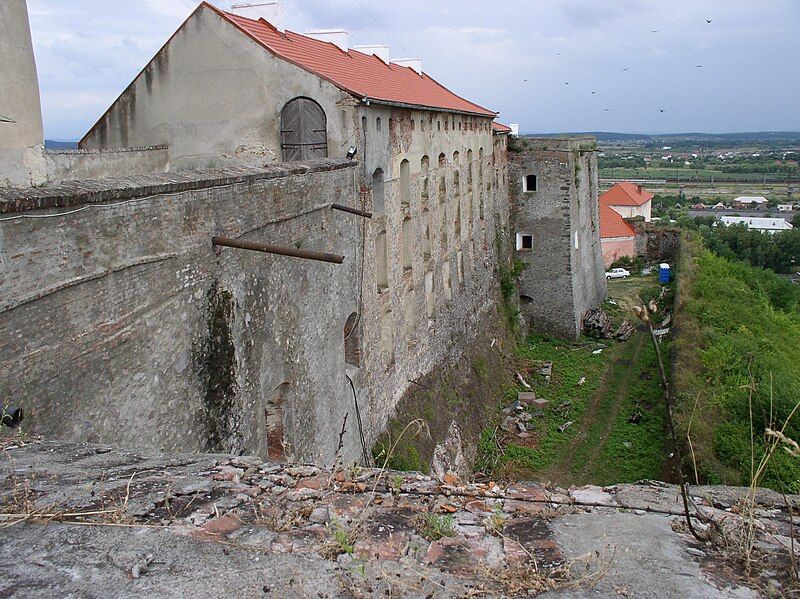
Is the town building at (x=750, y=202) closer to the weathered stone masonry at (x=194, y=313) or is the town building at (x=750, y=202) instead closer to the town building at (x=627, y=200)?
the town building at (x=627, y=200)

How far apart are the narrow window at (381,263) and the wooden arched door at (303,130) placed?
7.87 feet

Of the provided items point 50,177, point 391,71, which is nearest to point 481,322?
point 391,71

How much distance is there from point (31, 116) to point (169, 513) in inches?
365

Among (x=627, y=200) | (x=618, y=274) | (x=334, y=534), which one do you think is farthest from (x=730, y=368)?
(x=627, y=200)

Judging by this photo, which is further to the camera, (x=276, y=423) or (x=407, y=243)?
(x=407, y=243)

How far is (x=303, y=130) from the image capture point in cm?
1344

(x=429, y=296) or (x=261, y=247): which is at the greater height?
(x=261, y=247)

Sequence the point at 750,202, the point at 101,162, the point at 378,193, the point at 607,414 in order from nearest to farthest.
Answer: the point at 101,162 < the point at 378,193 < the point at 607,414 < the point at 750,202

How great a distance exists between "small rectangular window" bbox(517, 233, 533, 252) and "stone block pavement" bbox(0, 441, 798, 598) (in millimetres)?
24426

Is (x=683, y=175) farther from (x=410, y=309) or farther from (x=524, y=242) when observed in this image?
(x=410, y=309)

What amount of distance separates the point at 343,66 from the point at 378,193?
3.46m

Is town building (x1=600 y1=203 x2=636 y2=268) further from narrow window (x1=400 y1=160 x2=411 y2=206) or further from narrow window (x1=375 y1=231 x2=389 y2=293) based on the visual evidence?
narrow window (x1=375 y1=231 x2=389 y2=293)

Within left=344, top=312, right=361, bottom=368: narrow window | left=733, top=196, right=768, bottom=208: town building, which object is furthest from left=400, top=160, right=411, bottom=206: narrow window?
left=733, top=196, right=768, bottom=208: town building

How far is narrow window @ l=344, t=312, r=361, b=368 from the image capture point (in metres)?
13.4
